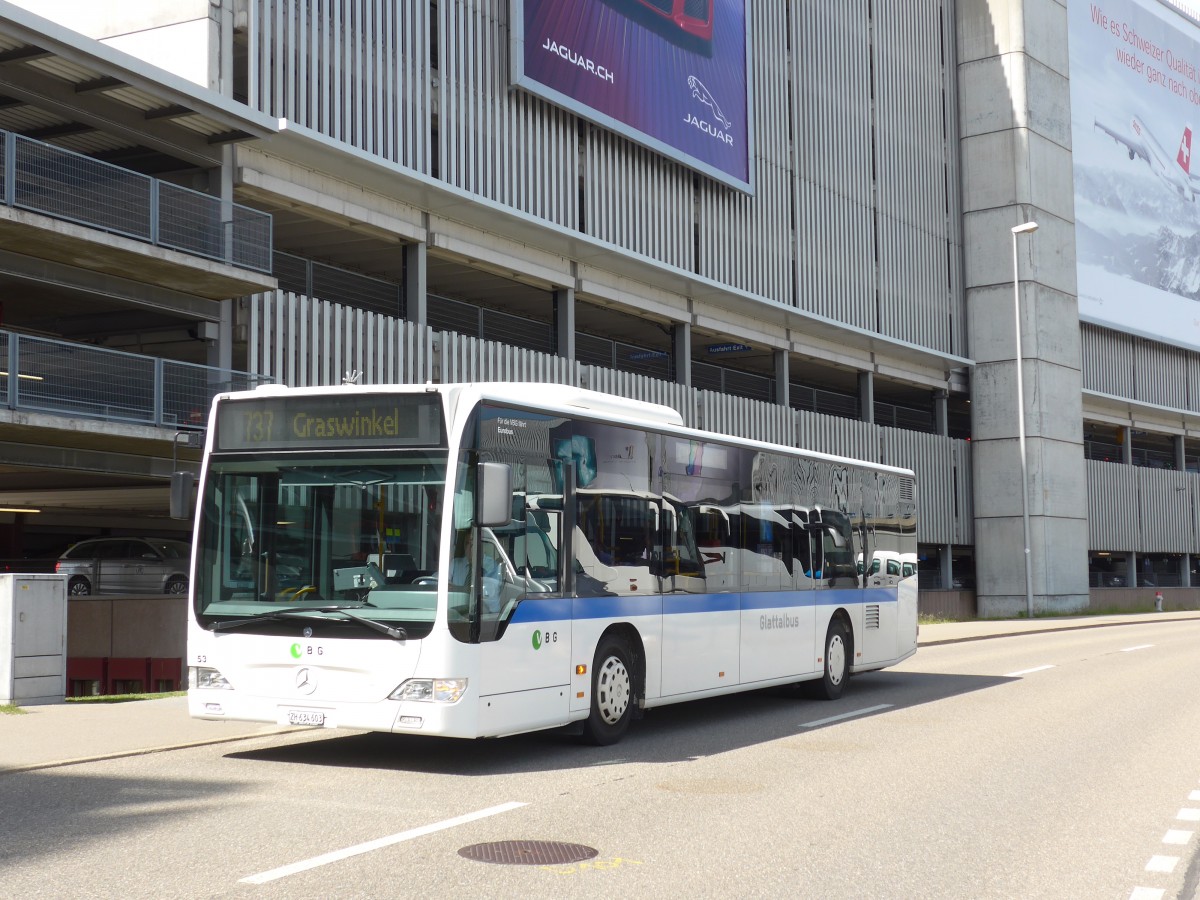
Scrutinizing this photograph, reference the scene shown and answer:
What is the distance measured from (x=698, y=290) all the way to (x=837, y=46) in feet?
41.1

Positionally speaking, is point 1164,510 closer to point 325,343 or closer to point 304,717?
point 325,343

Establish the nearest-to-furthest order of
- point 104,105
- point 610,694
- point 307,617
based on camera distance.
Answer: point 307,617
point 610,694
point 104,105

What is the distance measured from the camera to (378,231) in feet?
84.6

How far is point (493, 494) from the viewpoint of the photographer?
1029cm

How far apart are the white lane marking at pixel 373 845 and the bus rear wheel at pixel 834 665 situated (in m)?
8.47

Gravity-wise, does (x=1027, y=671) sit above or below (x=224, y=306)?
below

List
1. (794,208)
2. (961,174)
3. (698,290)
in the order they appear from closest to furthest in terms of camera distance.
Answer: (698,290) → (794,208) → (961,174)

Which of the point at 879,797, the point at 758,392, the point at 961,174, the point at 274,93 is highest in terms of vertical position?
the point at 961,174

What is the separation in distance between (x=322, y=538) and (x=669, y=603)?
3.86 m

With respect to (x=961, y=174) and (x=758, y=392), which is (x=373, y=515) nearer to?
(x=758, y=392)

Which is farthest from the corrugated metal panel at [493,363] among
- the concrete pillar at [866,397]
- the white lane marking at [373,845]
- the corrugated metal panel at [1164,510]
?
the corrugated metal panel at [1164,510]

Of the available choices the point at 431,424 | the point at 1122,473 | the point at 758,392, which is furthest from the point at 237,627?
the point at 1122,473

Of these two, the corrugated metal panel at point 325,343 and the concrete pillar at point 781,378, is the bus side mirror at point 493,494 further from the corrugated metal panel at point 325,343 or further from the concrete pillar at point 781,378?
the concrete pillar at point 781,378

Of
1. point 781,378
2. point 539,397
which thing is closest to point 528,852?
point 539,397
